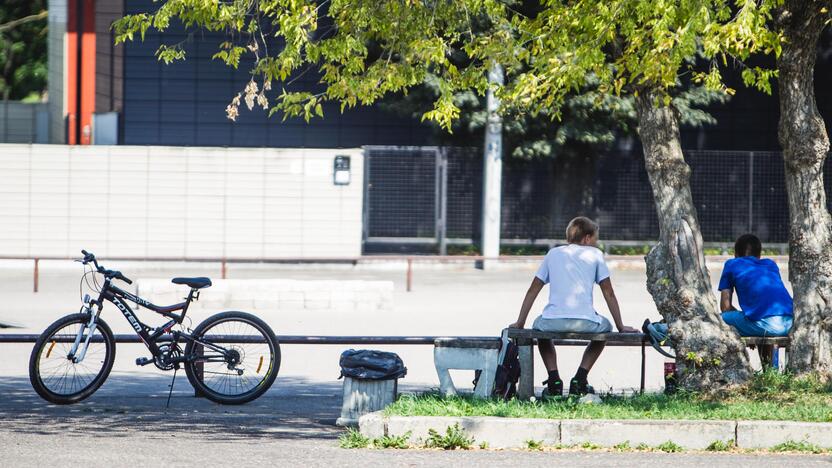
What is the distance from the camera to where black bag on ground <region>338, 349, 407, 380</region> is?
9.09 meters

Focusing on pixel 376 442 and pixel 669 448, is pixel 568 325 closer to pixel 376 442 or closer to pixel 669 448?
pixel 669 448

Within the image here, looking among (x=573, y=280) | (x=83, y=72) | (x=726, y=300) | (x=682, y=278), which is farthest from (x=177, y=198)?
(x=682, y=278)

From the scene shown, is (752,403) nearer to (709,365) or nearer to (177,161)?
(709,365)

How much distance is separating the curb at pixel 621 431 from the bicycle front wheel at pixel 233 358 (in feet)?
7.11

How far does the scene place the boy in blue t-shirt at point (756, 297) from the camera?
33.7 feet

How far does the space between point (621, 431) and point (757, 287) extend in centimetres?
270

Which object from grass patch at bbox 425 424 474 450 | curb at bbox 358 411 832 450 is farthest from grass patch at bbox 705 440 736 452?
grass patch at bbox 425 424 474 450

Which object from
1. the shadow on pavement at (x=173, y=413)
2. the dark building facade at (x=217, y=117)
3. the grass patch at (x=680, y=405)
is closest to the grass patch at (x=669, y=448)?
the grass patch at (x=680, y=405)

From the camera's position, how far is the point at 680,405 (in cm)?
884

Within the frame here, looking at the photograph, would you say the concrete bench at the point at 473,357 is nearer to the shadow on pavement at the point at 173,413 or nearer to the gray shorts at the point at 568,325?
the gray shorts at the point at 568,325

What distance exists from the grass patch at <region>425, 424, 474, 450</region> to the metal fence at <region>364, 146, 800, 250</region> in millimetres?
15875

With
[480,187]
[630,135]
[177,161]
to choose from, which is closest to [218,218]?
[177,161]

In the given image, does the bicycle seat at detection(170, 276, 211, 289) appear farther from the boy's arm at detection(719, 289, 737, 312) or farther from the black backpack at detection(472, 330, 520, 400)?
the boy's arm at detection(719, 289, 737, 312)

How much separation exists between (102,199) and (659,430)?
56.9 feet
